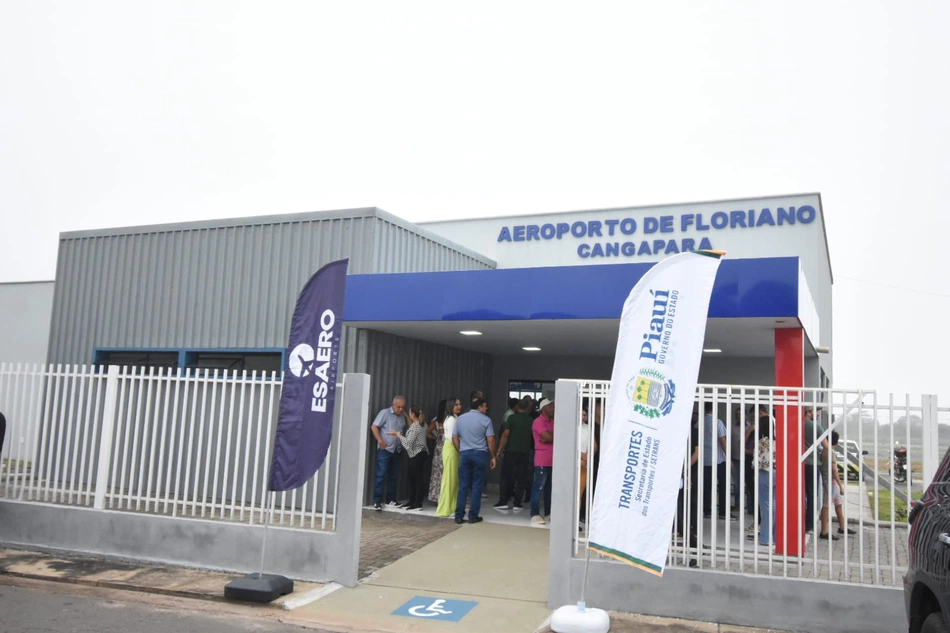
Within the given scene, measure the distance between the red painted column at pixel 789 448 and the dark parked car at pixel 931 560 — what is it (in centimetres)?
238

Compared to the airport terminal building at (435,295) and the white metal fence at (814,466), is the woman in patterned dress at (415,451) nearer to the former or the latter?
the airport terminal building at (435,295)

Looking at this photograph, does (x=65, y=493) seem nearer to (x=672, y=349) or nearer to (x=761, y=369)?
(x=672, y=349)

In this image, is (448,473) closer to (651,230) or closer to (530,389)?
(530,389)

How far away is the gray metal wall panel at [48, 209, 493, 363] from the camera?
512 inches

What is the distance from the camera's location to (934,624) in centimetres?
384

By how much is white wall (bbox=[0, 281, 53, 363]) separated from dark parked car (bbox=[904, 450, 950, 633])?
65.4ft

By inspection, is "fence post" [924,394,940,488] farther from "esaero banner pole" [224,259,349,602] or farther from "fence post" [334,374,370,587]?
"esaero banner pole" [224,259,349,602]

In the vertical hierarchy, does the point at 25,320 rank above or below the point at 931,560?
above

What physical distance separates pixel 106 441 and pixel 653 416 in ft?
21.1

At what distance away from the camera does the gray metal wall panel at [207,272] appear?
1299cm

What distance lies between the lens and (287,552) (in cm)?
802

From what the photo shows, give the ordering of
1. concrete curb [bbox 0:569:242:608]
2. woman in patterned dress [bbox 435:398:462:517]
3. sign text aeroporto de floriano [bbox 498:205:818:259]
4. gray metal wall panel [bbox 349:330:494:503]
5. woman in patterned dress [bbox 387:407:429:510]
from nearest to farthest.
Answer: concrete curb [bbox 0:569:242:608], woman in patterned dress [bbox 435:398:462:517], woman in patterned dress [bbox 387:407:429:510], gray metal wall panel [bbox 349:330:494:503], sign text aeroporto de floriano [bbox 498:205:818:259]

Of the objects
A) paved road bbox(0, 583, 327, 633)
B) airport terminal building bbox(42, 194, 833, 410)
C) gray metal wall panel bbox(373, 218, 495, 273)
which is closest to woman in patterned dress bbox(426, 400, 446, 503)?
airport terminal building bbox(42, 194, 833, 410)

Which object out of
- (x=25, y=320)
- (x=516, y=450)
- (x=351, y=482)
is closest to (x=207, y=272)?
(x=516, y=450)
